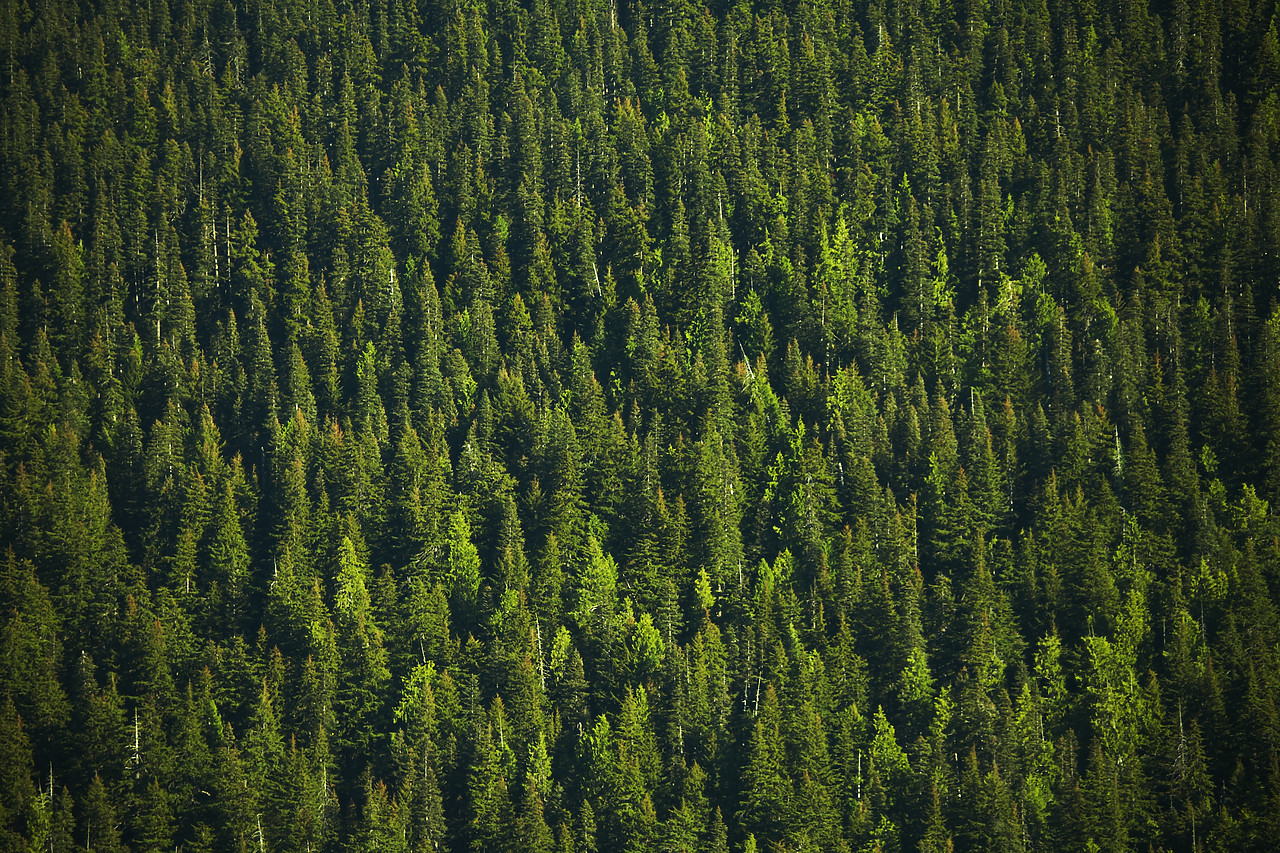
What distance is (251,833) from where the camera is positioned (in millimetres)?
98750

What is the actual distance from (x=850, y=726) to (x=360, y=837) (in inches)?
1212

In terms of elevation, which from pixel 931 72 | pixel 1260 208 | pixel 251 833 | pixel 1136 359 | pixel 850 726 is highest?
pixel 931 72

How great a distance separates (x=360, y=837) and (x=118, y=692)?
2291cm

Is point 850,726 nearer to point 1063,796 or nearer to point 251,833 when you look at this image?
point 1063,796

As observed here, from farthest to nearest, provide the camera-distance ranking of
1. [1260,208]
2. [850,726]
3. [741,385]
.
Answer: [1260,208], [741,385], [850,726]

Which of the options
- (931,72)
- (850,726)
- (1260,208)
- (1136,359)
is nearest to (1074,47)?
(931,72)

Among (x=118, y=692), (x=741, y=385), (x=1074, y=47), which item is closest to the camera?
(x=118, y=692)

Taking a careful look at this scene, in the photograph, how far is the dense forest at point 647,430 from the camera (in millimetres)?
101000

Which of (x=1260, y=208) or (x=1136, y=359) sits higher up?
(x=1260, y=208)

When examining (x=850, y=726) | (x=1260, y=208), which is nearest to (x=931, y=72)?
(x=1260, y=208)

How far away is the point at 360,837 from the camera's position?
97625 mm

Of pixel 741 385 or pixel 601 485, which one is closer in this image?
pixel 601 485

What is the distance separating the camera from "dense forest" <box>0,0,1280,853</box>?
331 ft

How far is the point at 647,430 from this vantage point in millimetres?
130750
